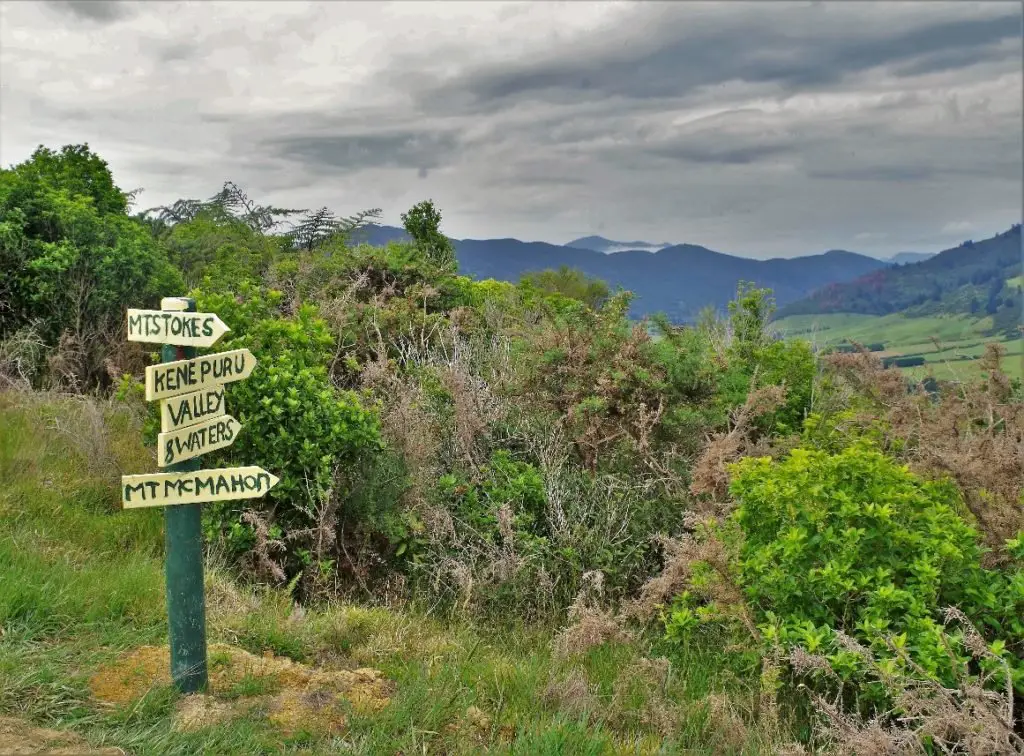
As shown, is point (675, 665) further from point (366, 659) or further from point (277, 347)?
point (277, 347)

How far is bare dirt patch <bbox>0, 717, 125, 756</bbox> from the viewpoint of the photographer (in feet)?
10.8

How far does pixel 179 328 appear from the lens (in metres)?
3.95

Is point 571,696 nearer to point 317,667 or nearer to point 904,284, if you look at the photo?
point 317,667

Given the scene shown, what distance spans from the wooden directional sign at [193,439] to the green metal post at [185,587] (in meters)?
0.06

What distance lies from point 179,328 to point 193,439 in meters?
0.53

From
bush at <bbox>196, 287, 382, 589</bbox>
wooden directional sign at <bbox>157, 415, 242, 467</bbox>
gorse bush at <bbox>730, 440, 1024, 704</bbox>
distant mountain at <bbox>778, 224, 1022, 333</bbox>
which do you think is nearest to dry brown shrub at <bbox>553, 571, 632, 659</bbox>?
gorse bush at <bbox>730, 440, 1024, 704</bbox>

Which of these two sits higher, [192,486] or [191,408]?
[191,408]

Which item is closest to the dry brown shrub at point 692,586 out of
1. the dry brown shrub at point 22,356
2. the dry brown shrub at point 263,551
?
the dry brown shrub at point 263,551

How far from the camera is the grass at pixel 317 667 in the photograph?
3674 millimetres

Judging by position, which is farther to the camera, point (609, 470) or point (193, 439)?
point (609, 470)

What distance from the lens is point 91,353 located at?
10.8 m

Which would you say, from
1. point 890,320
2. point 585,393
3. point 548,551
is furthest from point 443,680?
point 890,320

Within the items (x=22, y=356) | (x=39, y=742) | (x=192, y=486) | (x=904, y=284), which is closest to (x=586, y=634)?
(x=192, y=486)

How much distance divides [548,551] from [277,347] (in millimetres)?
2654
